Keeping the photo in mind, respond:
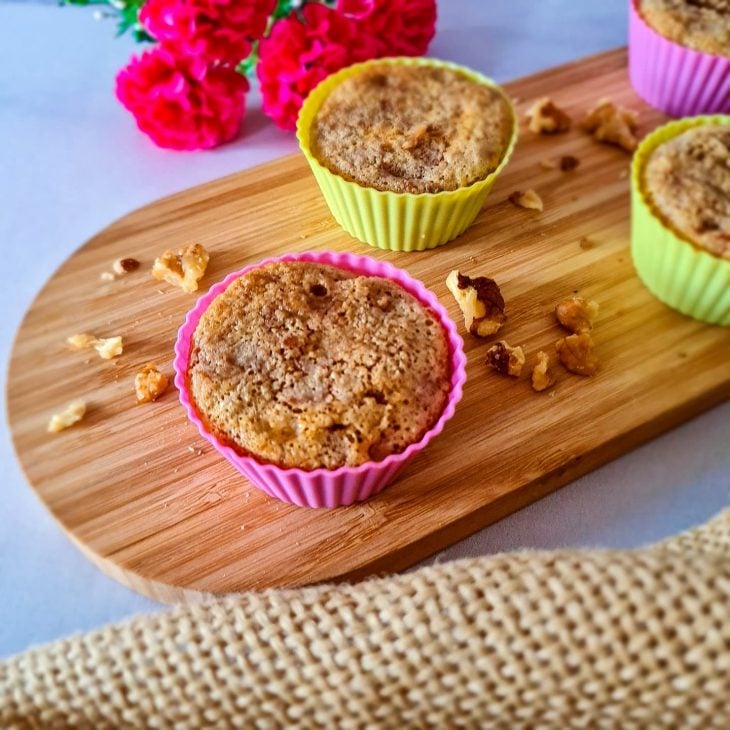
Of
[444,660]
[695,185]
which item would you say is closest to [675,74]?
[695,185]

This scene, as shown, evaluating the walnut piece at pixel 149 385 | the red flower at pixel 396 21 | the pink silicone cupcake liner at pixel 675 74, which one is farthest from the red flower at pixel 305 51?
the walnut piece at pixel 149 385

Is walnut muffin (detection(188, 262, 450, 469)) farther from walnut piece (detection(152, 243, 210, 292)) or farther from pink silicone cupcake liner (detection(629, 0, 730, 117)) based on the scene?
pink silicone cupcake liner (detection(629, 0, 730, 117))

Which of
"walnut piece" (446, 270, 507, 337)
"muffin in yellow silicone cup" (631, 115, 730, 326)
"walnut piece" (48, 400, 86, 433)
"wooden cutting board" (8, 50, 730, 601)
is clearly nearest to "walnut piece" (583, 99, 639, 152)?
"wooden cutting board" (8, 50, 730, 601)

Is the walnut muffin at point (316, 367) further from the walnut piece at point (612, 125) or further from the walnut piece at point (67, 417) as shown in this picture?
the walnut piece at point (612, 125)

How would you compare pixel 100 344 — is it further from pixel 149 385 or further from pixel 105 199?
pixel 105 199

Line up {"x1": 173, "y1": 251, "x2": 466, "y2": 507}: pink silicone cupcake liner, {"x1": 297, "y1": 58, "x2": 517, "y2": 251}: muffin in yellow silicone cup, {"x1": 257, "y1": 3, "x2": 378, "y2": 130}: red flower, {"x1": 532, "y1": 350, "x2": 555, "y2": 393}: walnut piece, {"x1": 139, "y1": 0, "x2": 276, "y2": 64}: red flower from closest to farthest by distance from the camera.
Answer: {"x1": 173, "y1": 251, "x2": 466, "y2": 507}: pink silicone cupcake liner, {"x1": 532, "y1": 350, "x2": 555, "y2": 393}: walnut piece, {"x1": 297, "y1": 58, "x2": 517, "y2": 251}: muffin in yellow silicone cup, {"x1": 139, "y1": 0, "x2": 276, "y2": 64}: red flower, {"x1": 257, "y1": 3, "x2": 378, "y2": 130}: red flower
